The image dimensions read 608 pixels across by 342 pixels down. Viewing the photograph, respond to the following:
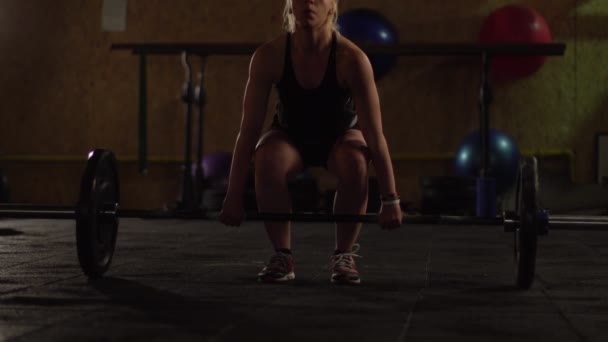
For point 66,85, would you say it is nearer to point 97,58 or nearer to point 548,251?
point 97,58

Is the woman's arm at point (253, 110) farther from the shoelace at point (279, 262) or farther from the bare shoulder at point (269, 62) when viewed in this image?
the shoelace at point (279, 262)

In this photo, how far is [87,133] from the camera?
23.5 ft

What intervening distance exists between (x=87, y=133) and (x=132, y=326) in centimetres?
577

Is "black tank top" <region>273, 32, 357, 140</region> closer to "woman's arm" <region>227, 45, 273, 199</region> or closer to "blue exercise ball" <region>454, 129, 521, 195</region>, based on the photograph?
"woman's arm" <region>227, 45, 273, 199</region>

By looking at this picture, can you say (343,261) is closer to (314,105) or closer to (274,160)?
(274,160)

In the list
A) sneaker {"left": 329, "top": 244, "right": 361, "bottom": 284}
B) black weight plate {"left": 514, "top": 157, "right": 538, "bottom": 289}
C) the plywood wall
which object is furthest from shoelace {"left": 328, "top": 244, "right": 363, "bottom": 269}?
the plywood wall

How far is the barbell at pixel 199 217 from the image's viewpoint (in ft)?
7.13

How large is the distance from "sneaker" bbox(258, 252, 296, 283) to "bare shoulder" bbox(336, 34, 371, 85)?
526 mm

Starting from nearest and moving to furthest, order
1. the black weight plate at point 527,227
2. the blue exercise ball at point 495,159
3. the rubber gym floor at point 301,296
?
the rubber gym floor at point 301,296 < the black weight plate at point 527,227 < the blue exercise ball at point 495,159

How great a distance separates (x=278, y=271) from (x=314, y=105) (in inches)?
18.8

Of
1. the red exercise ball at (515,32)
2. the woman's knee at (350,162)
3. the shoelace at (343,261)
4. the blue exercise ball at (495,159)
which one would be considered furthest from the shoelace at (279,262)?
the red exercise ball at (515,32)

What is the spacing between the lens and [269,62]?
7.73 feet

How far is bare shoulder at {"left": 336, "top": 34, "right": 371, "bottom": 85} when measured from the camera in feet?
7.53

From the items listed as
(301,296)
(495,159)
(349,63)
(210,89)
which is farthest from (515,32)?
(301,296)
